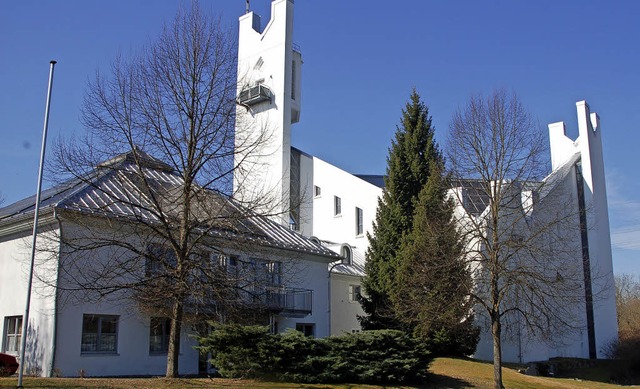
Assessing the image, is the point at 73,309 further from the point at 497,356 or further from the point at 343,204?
the point at 343,204

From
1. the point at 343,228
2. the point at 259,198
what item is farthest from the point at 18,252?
the point at 343,228

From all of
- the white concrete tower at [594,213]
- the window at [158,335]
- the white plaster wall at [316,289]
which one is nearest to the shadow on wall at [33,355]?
the window at [158,335]

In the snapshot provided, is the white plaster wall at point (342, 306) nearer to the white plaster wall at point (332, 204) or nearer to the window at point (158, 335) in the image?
the white plaster wall at point (332, 204)

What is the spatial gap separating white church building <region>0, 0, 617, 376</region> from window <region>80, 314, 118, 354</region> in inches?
1.5

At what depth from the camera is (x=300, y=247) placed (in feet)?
97.6

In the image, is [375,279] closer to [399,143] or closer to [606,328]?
[399,143]

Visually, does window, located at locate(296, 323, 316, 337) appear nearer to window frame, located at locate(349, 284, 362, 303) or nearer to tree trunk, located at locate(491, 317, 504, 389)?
window frame, located at locate(349, 284, 362, 303)

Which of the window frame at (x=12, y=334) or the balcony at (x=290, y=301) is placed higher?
the balcony at (x=290, y=301)

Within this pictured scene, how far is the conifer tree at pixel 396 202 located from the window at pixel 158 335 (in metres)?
10.6

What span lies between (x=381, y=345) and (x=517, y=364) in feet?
44.8

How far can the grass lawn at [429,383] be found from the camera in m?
16.1

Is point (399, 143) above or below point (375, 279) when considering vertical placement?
above

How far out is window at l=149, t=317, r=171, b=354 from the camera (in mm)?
23844

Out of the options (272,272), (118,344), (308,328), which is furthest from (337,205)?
(118,344)
